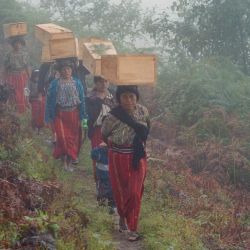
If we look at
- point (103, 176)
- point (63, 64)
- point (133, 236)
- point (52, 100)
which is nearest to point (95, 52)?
point (63, 64)

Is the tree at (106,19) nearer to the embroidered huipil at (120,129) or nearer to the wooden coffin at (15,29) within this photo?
the wooden coffin at (15,29)

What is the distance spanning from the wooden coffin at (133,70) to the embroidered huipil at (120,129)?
→ 0.37 m

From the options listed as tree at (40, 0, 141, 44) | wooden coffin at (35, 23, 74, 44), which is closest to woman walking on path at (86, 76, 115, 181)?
wooden coffin at (35, 23, 74, 44)

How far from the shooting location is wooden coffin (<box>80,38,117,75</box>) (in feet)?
29.9

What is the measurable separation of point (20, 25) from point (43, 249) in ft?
30.1

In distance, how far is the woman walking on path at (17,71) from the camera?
1334 cm

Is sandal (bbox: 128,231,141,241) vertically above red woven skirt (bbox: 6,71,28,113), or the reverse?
red woven skirt (bbox: 6,71,28,113)

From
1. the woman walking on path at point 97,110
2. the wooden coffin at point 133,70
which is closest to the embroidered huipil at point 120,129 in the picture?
the wooden coffin at point 133,70

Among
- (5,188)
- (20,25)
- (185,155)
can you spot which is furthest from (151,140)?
(5,188)

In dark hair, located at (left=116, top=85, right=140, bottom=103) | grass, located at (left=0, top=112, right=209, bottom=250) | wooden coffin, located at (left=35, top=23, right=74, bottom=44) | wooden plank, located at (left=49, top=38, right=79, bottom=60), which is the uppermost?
wooden coffin, located at (left=35, top=23, right=74, bottom=44)

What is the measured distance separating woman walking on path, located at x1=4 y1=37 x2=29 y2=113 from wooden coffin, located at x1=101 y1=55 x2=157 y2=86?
6.93 m

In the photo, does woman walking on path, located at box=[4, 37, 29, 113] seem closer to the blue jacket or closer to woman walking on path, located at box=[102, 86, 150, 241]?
the blue jacket

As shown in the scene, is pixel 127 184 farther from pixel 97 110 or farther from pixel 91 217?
pixel 97 110

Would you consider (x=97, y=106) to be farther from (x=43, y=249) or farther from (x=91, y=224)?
(x=43, y=249)
